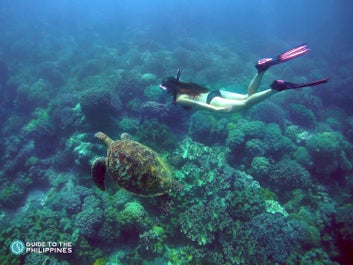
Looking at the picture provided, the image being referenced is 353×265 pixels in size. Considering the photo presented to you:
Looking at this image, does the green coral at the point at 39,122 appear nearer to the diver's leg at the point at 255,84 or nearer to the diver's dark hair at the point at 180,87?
the diver's dark hair at the point at 180,87

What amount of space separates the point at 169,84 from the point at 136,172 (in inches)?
89.9

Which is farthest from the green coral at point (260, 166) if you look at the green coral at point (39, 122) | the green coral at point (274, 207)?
the green coral at point (39, 122)

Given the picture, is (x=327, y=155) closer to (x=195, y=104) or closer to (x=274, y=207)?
(x=274, y=207)

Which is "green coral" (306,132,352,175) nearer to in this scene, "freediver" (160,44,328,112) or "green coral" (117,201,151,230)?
"freediver" (160,44,328,112)

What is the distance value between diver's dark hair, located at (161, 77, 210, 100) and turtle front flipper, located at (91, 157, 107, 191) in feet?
7.51

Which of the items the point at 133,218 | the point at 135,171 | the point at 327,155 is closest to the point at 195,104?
the point at 135,171

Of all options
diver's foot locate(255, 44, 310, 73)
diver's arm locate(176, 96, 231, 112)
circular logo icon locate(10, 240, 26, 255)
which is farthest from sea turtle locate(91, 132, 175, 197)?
circular logo icon locate(10, 240, 26, 255)

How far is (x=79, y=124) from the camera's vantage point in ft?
34.9

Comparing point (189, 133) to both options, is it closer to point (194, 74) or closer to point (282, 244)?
point (282, 244)

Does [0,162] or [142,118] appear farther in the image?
[0,162]

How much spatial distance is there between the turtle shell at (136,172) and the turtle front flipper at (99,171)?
194mm

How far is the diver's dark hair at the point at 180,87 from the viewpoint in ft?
18.7

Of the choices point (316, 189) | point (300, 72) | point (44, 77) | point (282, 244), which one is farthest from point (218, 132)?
point (300, 72)

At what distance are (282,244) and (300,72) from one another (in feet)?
70.2
